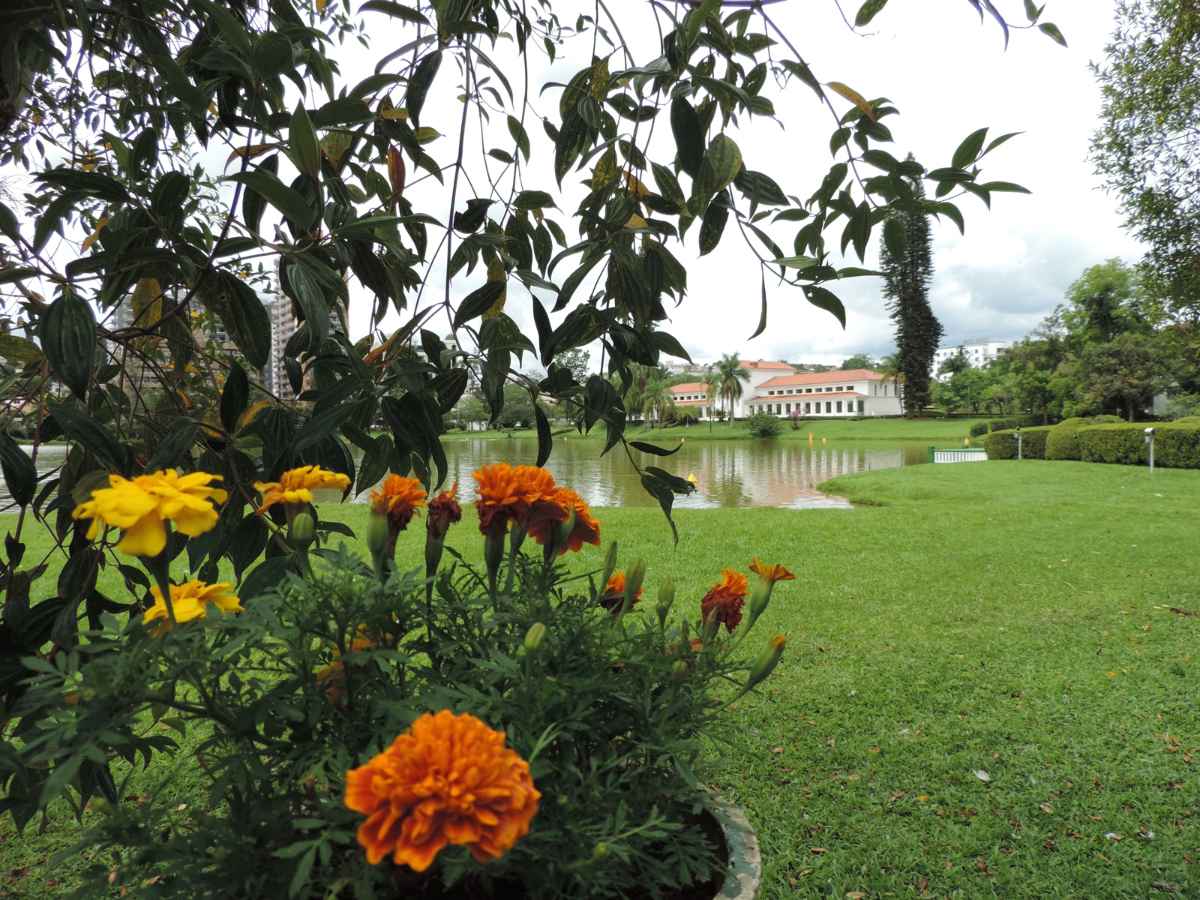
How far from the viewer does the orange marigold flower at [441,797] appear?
43cm

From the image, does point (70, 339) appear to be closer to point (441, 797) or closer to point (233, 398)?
point (233, 398)

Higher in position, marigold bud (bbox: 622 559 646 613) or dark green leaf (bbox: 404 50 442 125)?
dark green leaf (bbox: 404 50 442 125)

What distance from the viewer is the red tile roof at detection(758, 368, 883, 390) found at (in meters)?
55.0

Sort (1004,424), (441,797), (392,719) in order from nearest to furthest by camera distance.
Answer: (441,797) < (392,719) < (1004,424)

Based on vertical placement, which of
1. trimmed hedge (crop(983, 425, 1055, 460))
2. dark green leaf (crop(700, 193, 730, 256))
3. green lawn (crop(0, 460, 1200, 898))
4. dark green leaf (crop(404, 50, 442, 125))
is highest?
dark green leaf (crop(404, 50, 442, 125))

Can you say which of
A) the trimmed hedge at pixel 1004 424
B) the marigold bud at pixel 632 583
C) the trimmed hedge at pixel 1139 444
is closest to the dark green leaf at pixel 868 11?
the marigold bud at pixel 632 583

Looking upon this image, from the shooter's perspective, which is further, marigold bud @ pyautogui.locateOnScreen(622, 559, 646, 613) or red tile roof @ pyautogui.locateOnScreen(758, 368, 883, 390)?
red tile roof @ pyautogui.locateOnScreen(758, 368, 883, 390)

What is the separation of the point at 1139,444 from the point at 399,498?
16007 mm

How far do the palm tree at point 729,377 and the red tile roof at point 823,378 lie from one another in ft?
28.1

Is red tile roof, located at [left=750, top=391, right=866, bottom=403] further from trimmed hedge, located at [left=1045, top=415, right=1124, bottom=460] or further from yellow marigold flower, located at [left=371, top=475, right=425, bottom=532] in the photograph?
yellow marigold flower, located at [left=371, top=475, right=425, bottom=532]

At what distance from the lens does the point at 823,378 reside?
186 ft

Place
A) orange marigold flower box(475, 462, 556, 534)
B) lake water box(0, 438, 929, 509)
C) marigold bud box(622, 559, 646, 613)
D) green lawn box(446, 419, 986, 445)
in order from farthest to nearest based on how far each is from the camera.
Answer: green lawn box(446, 419, 986, 445), lake water box(0, 438, 929, 509), marigold bud box(622, 559, 646, 613), orange marigold flower box(475, 462, 556, 534)

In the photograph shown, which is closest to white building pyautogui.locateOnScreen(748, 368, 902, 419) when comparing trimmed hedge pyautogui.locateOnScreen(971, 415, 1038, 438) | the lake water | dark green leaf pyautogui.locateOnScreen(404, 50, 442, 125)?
trimmed hedge pyautogui.locateOnScreen(971, 415, 1038, 438)

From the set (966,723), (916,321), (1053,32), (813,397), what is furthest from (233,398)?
(813,397)
